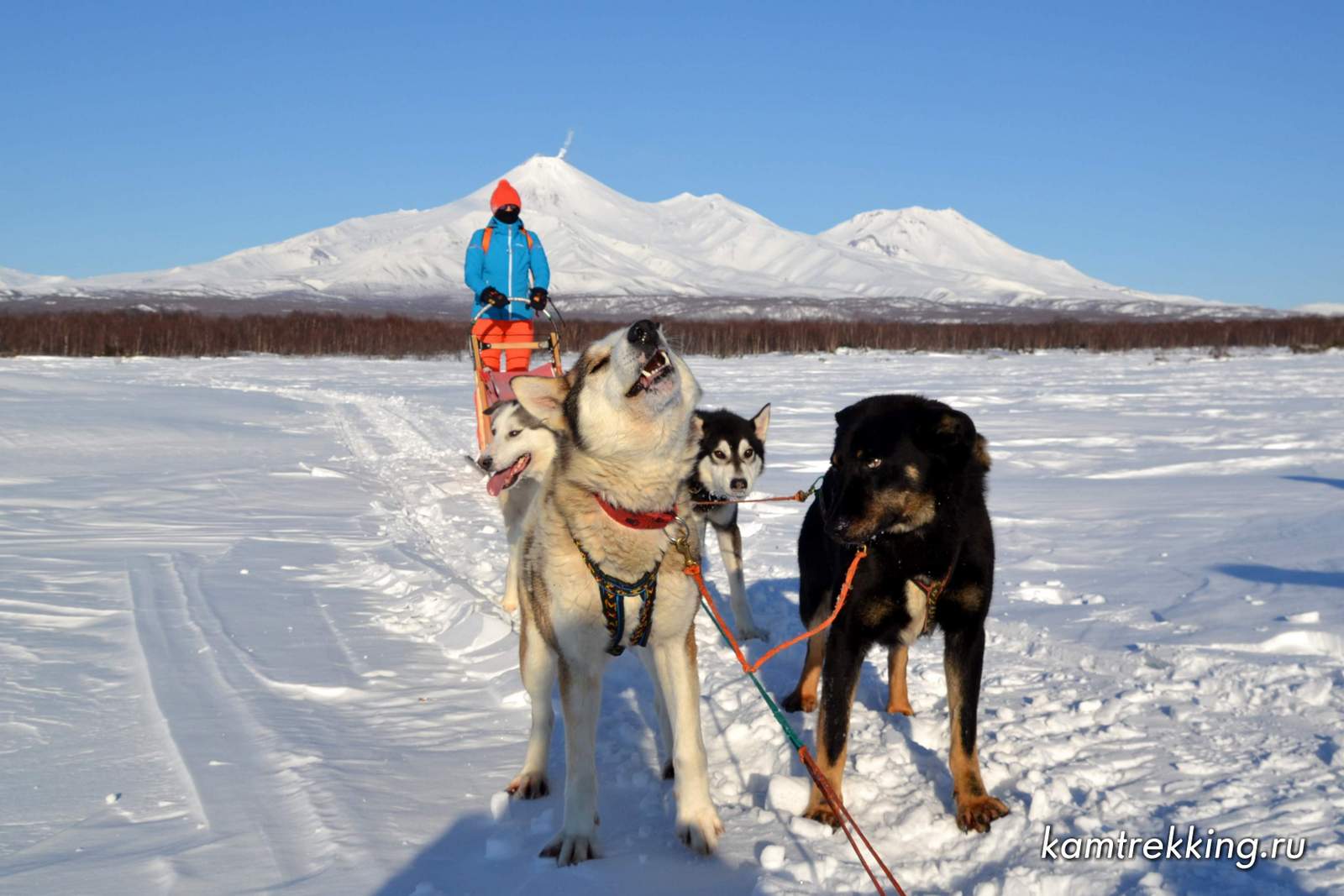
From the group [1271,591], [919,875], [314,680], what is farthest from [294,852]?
[1271,591]

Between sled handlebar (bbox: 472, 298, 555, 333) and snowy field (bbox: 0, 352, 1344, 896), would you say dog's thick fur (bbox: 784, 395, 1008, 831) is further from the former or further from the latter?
sled handlebar (bbox: 472, 298, 555, 333)

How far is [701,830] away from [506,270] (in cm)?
635

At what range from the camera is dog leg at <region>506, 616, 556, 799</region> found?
127 inches

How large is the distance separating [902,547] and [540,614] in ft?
4.05

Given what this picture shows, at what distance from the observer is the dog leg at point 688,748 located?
2912mm

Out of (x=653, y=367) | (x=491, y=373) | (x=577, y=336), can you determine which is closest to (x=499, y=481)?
(x=491, y=373)

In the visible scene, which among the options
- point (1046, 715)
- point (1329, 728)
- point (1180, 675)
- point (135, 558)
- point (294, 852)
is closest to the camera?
point (294, 852)

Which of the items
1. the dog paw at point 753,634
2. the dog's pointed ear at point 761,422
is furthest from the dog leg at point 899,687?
the dog's pointed ear at point 761,422

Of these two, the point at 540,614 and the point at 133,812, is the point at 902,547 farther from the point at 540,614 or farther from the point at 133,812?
the point at 133,812

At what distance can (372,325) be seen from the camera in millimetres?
44281

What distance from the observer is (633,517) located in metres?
3.16

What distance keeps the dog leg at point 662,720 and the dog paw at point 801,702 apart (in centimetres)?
68

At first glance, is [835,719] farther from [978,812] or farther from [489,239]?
[489,239]

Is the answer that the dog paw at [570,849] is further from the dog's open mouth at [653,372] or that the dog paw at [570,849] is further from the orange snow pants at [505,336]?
the orange snow pants at [505,336]
